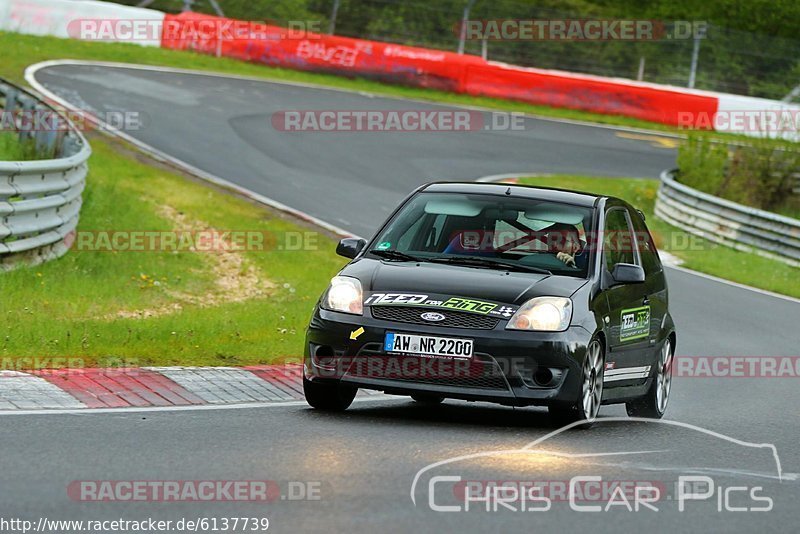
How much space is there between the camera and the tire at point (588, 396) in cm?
943

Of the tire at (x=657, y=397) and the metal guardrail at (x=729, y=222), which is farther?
the metal guardrail at (x=729, y=222)

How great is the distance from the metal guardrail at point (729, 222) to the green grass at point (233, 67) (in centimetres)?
949

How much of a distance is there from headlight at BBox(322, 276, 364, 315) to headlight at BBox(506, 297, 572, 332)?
38.2 inches

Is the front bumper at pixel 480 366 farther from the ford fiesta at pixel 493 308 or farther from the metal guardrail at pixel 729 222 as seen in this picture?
the metal guardrail at pixel 729 222

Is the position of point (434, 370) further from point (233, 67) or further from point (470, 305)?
point (233, 67)

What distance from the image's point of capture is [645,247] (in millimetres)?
11617

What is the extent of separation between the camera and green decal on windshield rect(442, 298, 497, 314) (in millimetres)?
9336

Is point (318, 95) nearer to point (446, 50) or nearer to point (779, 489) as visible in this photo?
point (446, 50)

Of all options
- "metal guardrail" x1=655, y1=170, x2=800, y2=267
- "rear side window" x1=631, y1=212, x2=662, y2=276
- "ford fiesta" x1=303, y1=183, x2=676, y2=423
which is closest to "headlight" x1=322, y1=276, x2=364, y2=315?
"ford fiesta" x1=303, y1=183, x2=676, y2=423

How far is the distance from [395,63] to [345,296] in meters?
28.2

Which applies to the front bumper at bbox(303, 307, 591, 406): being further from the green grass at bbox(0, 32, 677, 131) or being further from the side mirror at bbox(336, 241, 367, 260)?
the green grass at bbox(0, 32, 677, 131)

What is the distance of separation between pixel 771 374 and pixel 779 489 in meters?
6.87

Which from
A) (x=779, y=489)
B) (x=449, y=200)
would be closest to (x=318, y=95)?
(x=449, y=200)

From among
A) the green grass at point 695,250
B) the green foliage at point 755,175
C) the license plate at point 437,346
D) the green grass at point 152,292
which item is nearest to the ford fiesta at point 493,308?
the license plate at point 437,346
